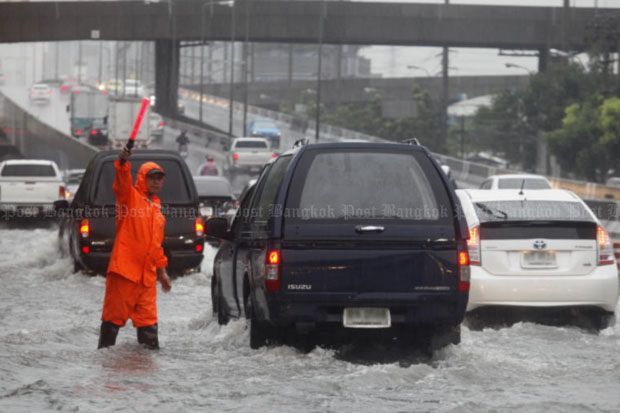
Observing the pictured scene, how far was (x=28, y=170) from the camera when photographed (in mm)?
34656

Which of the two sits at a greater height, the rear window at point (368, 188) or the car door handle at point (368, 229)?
the rear window at point (368, 188)

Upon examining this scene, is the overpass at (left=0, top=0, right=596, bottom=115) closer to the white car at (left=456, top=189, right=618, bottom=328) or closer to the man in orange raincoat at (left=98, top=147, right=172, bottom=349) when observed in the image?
the white car at (left=456, top=189, right=618, bottom=328)

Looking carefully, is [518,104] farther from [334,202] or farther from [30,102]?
[334,202]

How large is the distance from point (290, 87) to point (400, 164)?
13268 centimetres

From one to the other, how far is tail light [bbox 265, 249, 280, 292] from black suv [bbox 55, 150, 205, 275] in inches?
317

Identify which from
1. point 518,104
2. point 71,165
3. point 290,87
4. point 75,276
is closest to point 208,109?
point 290,87

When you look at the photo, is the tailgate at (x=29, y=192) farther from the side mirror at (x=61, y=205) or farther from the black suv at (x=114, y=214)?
the side mirror at (x=61, y=205)

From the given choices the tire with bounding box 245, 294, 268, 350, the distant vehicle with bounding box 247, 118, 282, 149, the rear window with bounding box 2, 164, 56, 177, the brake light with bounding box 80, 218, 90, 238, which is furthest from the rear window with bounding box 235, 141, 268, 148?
the tire with bounding box 245, 294, 268, 350

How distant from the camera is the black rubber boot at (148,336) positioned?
10164mm

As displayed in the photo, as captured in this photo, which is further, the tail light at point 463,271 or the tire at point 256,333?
the tire at point 256,333

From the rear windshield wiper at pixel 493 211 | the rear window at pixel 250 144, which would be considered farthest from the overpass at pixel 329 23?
the rear windshield wiper at pixel 493 211

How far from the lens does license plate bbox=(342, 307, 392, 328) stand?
9359 millimetres

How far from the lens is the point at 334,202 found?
9.38 meters

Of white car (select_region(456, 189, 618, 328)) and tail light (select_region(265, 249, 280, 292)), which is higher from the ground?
tail light (select_region(265, 249, 280, 292))
